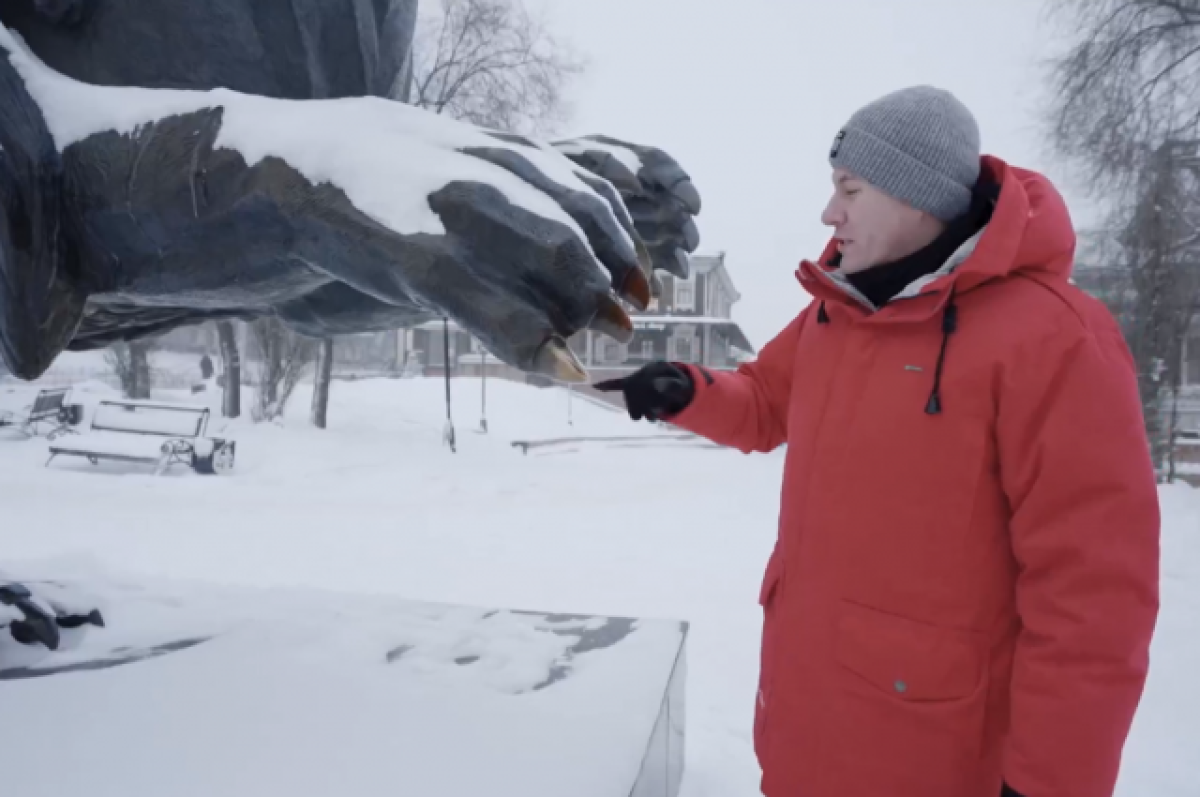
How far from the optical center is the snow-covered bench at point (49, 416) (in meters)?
10.3

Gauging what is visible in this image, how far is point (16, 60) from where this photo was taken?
55.9 inches

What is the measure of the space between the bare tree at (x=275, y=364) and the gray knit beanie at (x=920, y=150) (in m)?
13.0

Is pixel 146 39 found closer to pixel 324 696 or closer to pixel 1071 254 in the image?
pixel 324 696

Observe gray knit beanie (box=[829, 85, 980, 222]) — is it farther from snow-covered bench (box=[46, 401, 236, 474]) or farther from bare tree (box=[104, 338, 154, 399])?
bare tree (box=[104, 338, 154, 399])

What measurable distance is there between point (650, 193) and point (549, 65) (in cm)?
1131

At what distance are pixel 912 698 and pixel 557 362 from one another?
74cm

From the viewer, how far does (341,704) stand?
76.9 inches

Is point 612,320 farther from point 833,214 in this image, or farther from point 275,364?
point 275,364

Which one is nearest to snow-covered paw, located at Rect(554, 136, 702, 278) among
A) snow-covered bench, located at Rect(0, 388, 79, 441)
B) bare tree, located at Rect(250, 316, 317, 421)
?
snow-covered bench, located at Rect(0, 388, 79, 441)

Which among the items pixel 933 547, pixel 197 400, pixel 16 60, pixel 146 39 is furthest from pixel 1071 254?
pixel 197 400

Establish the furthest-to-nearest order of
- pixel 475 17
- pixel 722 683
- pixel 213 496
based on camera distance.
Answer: pixel 475 17
pixel 213 496
pixel 722 683

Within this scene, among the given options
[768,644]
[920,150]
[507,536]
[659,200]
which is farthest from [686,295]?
[920,150]

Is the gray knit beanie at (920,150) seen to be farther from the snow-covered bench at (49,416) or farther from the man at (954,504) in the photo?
the snow-covered bench at (49,416)

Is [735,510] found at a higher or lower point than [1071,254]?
lower
